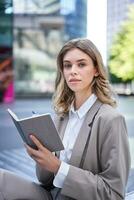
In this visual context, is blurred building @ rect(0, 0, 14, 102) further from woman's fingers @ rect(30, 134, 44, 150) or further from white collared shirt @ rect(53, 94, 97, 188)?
woman's fingers @ rect(30, 134, 44, 150)

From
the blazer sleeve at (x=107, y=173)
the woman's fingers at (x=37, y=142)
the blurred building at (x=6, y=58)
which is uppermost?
the woman's fingers at (x=37, y=142)

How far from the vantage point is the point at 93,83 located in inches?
51.9

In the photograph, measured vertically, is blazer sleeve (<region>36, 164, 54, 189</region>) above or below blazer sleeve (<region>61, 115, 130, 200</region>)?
below

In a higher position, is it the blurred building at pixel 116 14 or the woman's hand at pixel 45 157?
the blurred building at pixel 116 14

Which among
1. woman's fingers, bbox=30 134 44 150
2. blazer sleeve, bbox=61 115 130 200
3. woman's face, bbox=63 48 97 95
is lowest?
blazer sleeve, bbox=61 115 130 200

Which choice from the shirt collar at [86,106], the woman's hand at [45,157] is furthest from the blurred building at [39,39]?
the woman's hand at [45,157]

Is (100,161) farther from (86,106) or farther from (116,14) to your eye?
(116,14)

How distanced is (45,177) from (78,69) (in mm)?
442

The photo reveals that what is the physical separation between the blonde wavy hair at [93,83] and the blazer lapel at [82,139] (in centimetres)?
6

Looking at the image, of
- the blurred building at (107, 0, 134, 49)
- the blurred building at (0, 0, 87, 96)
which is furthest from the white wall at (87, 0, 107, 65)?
the blurred building at (0, 0, 87, 96)

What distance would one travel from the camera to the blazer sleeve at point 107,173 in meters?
1.17

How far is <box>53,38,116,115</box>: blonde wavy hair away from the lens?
125 cm

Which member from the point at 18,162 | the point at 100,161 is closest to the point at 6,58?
the point at 18,162

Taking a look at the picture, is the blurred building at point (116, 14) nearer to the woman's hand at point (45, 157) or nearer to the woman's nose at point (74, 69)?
the woman's nose at point (74, 69)
